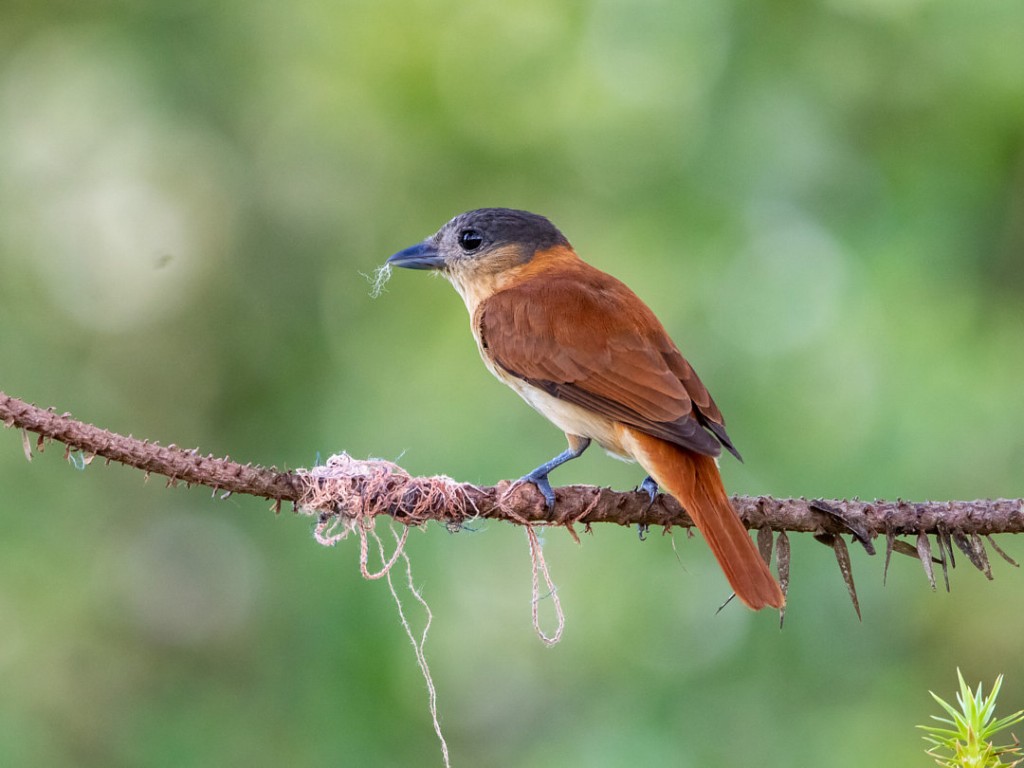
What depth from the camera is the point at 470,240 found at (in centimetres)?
410

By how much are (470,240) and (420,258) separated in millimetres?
191

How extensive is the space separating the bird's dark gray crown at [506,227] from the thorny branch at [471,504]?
185 centimetres

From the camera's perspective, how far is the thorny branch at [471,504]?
175 centimetres

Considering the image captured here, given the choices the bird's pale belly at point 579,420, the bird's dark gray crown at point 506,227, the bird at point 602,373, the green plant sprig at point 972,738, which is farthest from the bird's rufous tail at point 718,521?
the bird's dark gray crown at point 506,227

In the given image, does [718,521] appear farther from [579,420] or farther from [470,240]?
[470,240]

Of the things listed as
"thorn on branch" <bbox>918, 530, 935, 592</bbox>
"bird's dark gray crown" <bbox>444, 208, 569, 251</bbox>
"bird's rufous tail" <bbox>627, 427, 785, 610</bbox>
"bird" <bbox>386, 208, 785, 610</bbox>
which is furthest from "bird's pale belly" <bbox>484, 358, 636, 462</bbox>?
"thorn on branch" <bbox>918, 530, 935, 592</bbox>

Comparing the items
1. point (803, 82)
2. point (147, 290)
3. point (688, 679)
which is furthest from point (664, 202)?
point (147, 290)

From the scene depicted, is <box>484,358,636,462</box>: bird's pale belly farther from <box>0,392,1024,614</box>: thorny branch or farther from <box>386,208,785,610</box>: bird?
<box>0,392,1024,614</box>: thorny branch

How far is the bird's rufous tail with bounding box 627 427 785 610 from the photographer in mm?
2592

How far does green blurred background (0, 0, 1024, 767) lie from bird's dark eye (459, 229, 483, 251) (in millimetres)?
658

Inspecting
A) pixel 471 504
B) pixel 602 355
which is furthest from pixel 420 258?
pixel 471 504

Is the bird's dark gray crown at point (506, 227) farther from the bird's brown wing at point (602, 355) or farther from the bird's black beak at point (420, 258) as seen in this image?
the bird's brown wing at point (602, 355)

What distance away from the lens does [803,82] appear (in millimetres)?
4918

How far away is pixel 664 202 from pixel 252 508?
86.5 inches
